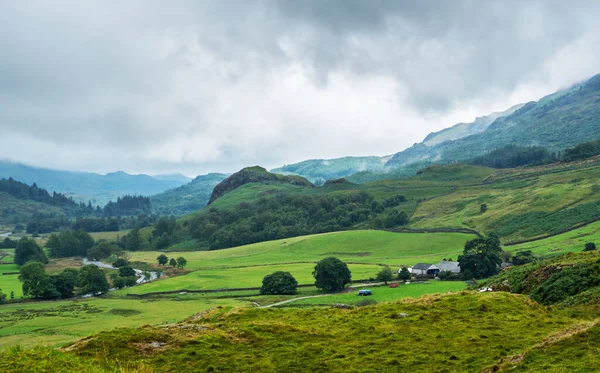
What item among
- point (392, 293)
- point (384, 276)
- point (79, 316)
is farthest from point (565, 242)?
point (79, 316)

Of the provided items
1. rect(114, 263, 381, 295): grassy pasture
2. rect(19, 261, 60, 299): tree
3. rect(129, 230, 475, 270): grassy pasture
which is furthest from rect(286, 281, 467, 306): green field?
rect(19, 261, 60, 299): tree

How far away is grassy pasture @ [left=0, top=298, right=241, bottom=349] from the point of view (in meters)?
69.7

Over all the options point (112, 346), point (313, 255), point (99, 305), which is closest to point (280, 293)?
point (99, 305)

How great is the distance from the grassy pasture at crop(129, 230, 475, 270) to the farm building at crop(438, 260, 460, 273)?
1701 centimetres

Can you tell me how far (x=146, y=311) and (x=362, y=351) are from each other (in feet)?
240

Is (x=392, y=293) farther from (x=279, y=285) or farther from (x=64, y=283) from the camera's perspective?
(x=64, y=283)

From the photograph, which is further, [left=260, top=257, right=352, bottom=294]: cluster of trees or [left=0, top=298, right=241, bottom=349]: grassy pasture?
[left=260, top=257, right=352, bottom=294]: cluster of trees

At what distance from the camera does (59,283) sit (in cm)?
11975

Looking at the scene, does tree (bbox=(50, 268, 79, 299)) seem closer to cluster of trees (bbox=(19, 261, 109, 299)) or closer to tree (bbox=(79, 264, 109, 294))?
cluster of trees (bbox=(19, 261, 109, 299))

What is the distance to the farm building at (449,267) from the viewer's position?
116 meters

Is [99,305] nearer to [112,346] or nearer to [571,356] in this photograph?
[112,346]

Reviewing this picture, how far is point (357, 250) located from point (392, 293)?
80.7m

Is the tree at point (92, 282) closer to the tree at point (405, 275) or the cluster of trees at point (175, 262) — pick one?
the cluster of trees at point (175, 262)


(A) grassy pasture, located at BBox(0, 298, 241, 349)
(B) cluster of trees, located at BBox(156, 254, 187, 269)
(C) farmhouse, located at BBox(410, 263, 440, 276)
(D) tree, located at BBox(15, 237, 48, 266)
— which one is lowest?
(C) farmhouse, located at BBox(410, 263, 440, 276)
